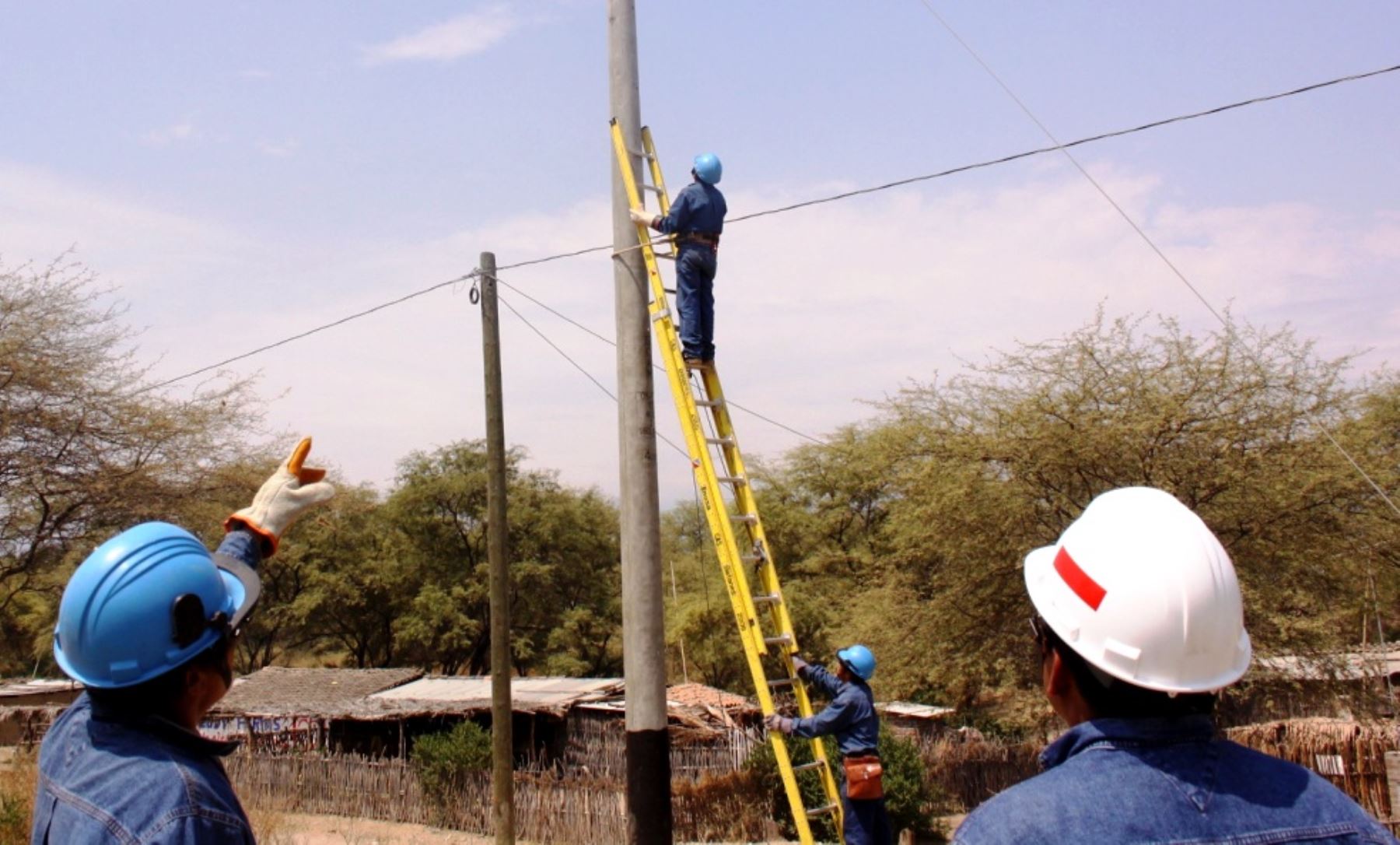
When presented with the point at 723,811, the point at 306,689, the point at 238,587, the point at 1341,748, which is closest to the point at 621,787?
the point at 723,811

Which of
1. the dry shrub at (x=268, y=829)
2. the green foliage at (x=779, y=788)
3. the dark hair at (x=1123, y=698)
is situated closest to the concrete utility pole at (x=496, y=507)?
the dry shrub at (x=268, y=829)

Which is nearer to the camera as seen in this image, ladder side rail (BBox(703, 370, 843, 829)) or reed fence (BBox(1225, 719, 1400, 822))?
ladder side rail (BBox(703, 370, 843, 829))

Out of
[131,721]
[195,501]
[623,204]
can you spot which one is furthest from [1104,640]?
[195,501]

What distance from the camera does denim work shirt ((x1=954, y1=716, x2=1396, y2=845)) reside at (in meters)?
1.73

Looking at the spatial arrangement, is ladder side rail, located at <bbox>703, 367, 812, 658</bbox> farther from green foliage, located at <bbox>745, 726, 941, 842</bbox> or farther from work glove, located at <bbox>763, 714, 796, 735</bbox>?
green foliage, located at <bbox>745, 726, 941, 842</bbox>

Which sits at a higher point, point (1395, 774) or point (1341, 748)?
point (1395, 774)

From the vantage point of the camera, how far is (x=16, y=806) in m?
9.00

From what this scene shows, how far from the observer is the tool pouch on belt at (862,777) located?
7.76 meters

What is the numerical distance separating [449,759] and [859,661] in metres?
12.5

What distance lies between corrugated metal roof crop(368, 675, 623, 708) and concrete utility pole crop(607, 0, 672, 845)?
15011mm

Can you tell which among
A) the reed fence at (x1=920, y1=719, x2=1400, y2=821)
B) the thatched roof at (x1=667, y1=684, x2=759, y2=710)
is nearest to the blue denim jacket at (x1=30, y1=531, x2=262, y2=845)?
the reed fence at (x1=920, y1=719, x2=1400, y2=821)

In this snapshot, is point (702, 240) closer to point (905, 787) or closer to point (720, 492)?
point (720, 492)

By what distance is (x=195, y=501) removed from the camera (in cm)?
1984

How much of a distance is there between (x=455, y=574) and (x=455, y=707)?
1548 centimetres
